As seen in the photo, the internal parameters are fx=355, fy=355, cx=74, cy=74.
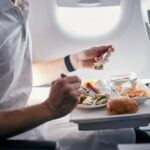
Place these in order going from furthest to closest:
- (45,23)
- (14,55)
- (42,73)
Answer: (45,23)
(42,73)
(14,55)

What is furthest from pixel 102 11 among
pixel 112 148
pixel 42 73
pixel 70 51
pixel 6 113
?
pixel 6 113

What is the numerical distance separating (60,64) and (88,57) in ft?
0.58

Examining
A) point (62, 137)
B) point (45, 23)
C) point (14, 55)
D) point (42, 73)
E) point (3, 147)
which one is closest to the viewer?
point (3, 147)

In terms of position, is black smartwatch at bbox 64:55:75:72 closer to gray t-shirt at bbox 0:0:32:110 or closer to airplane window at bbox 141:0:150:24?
gray t-shirt at bbox 0:0:32:110

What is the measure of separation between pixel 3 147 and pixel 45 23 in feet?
3.64

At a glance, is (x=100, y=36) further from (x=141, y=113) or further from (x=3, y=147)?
(x=3, y=147)

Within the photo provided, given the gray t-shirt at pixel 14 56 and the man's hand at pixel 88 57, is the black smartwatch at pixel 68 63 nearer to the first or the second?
the man's hand at pixel 88 57

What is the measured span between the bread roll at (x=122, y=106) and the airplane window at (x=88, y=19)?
37.5 inches

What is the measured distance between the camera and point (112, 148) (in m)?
1.48

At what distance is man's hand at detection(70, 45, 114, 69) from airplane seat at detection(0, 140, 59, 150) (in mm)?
671

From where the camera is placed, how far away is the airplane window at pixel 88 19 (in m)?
2.10

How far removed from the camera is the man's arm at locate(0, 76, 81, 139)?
110 cm

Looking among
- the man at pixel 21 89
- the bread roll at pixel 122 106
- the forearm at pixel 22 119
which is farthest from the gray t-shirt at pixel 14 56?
the bread roll at pixel 122 106

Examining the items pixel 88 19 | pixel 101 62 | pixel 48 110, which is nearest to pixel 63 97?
pixel 48 110
